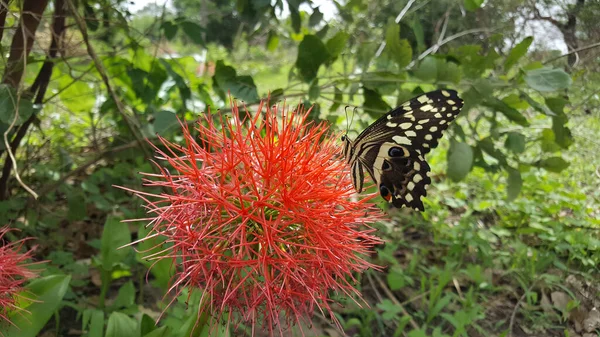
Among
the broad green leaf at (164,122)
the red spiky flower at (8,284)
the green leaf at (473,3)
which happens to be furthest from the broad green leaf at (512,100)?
the red spiky flower at (8,284)

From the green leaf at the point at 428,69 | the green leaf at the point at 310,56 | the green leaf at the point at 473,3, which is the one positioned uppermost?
the green leaf at the point at 473,3

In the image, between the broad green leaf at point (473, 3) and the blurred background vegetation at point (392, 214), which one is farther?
the broad green leaf at point (473, 3)

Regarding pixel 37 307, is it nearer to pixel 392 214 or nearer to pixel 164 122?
pixel 164 122

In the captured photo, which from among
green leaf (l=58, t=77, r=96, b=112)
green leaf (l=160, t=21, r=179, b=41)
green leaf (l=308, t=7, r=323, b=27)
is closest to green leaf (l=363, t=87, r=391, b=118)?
green leaf (l=308, t=7, r=323, b=27)

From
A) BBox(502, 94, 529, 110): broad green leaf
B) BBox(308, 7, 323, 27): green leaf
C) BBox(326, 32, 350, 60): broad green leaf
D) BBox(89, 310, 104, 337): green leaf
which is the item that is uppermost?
BBox(308, 7, 323, 27): green leaf

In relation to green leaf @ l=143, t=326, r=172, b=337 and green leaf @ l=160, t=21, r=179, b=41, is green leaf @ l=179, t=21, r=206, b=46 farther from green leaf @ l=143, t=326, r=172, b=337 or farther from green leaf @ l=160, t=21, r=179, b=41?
green leaf @ l=143, t=326, r=172, b=337

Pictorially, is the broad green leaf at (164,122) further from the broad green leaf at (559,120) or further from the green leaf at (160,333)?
the broad green leaf at (559,120)

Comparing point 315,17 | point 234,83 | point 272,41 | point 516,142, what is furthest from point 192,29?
point 516,142

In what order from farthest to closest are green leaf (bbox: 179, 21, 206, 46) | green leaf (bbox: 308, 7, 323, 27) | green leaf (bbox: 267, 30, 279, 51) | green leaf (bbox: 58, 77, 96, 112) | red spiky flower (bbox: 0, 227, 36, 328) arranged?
green leaf (bbox: 267, 30, 279, 51), green leaf (bbox: 58, 77, 96, 112), green leaf (bbox: 308, 7, 323, 27), green leaf (bbox: 179, 21, 206, 46), red spiky flower (bbox: 0, 227, 36, 328)
